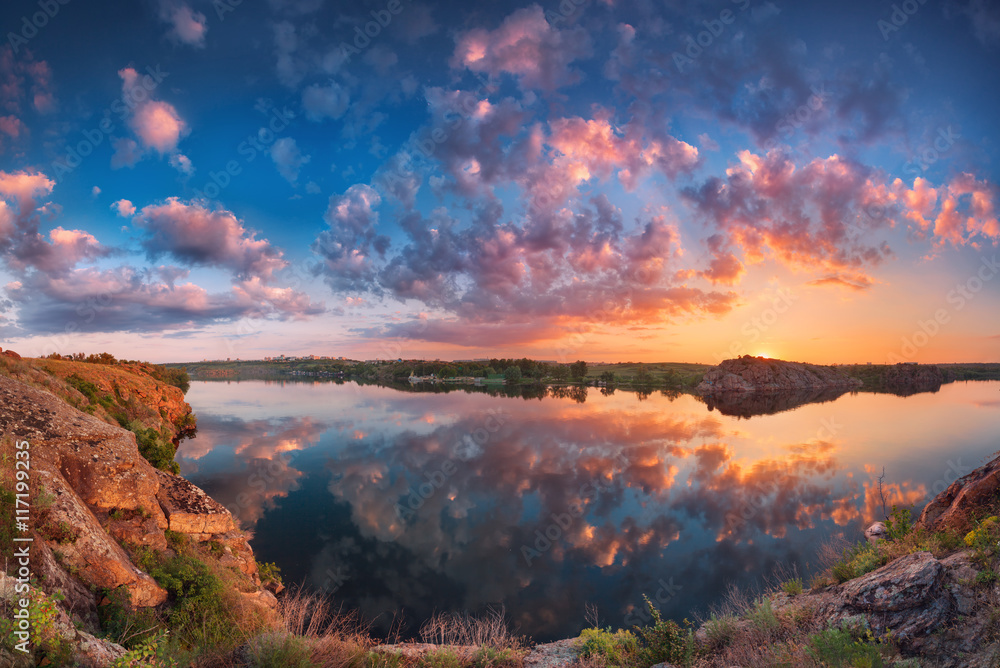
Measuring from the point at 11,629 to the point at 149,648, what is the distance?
1090 mm

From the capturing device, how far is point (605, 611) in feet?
39.8

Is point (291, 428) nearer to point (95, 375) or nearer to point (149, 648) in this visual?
point (95, 375)

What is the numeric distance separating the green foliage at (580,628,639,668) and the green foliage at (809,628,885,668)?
3050mm

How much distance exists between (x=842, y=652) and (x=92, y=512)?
13875mm

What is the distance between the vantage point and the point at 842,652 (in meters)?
5.38

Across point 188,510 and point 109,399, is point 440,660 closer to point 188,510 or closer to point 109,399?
point 188,510

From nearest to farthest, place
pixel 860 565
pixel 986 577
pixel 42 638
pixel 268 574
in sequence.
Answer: pixel 42 638 → pixel 986 577 → pixel 860 565 → pixel 268 574

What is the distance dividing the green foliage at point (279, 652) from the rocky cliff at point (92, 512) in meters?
1.90

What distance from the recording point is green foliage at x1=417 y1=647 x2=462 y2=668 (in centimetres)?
644

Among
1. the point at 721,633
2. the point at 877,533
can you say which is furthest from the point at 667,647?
the point at 877,533

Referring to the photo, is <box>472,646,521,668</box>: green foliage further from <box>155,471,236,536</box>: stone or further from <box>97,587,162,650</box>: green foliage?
<box>155,471,236,536</box>: stone

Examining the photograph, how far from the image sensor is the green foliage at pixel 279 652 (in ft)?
17.8

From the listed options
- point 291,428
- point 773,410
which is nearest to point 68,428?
point 291,428

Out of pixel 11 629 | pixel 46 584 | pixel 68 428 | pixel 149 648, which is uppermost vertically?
pixel 68 428
